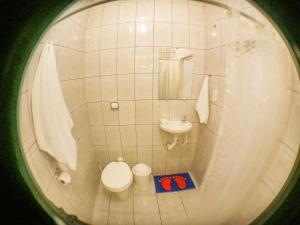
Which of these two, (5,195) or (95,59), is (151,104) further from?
(5,195)

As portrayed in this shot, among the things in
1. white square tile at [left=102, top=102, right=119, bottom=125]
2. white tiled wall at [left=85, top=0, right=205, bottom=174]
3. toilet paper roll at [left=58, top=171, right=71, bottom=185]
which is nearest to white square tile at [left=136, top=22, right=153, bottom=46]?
white tiled wall at [left=85, top=0, right=205, bottom=174]

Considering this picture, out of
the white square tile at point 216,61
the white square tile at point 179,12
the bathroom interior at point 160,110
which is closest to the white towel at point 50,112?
the bathroom interior at point 160,110

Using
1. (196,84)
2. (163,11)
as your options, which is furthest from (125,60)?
(196,84)

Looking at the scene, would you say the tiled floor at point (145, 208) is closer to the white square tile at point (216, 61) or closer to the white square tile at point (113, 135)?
the white square tile at point (113, 135)

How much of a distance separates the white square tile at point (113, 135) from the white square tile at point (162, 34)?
27.1 inches

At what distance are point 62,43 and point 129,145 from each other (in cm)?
78

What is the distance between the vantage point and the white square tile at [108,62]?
845 millimetres

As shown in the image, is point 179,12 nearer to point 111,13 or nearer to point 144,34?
point 144,34

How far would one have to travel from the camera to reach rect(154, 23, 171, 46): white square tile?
33.4 inches

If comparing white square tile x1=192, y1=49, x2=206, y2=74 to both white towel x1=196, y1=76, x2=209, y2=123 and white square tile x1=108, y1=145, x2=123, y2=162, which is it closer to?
white towel x1=196, y1=76, x2=209, y2=123

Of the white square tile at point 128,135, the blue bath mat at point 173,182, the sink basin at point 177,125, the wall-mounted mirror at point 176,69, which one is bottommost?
the blue bath mat at point 173,182

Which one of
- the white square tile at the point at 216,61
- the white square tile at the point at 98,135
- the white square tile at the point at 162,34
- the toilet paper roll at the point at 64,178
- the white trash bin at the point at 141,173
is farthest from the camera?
the white trash bin at the point at 141,173

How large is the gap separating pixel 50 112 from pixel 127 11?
776 mm

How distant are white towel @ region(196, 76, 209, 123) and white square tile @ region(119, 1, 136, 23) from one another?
64 cm
